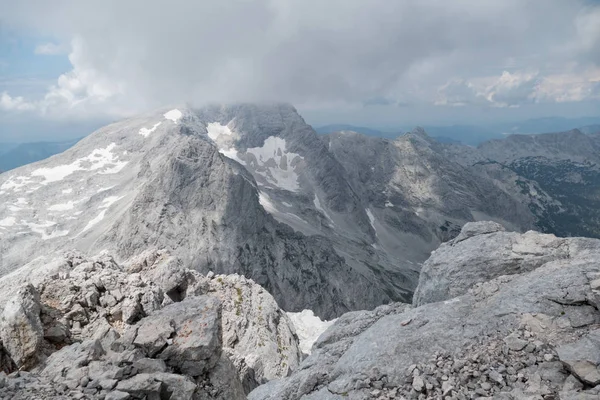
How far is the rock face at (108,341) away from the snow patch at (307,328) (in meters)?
20.8

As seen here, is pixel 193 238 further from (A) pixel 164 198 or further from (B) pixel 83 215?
(B) pixel 83 215

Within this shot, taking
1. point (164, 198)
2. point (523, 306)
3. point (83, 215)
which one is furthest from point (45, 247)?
point (523, 306)

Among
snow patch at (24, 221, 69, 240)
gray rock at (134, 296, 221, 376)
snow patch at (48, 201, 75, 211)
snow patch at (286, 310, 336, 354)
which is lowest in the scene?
snow patch at (286, 310, 336, 354)

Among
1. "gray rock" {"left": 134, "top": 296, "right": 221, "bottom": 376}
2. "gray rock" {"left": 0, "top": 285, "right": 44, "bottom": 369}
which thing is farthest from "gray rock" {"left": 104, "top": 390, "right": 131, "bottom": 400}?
"gray rock" {"left": 0, "top": 285, "right": 44, "bottom": 369}

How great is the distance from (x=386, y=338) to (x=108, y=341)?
13.5 m

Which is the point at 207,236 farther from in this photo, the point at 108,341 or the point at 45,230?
the point at 108,341

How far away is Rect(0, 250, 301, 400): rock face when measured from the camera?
46.1 ft

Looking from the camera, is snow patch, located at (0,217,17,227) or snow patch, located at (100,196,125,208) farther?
snow patch, located at (100,196,125,208)

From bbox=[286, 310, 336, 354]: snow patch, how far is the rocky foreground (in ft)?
93.8

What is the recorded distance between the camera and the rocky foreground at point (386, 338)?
13.5 metres

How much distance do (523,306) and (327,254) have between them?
153915 mm

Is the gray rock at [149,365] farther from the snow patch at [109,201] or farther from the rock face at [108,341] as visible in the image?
the snow patch at [109,201]

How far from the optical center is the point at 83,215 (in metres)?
177

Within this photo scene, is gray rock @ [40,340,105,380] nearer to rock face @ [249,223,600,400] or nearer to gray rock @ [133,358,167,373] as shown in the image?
gray rock @ [133,358,167,373]
